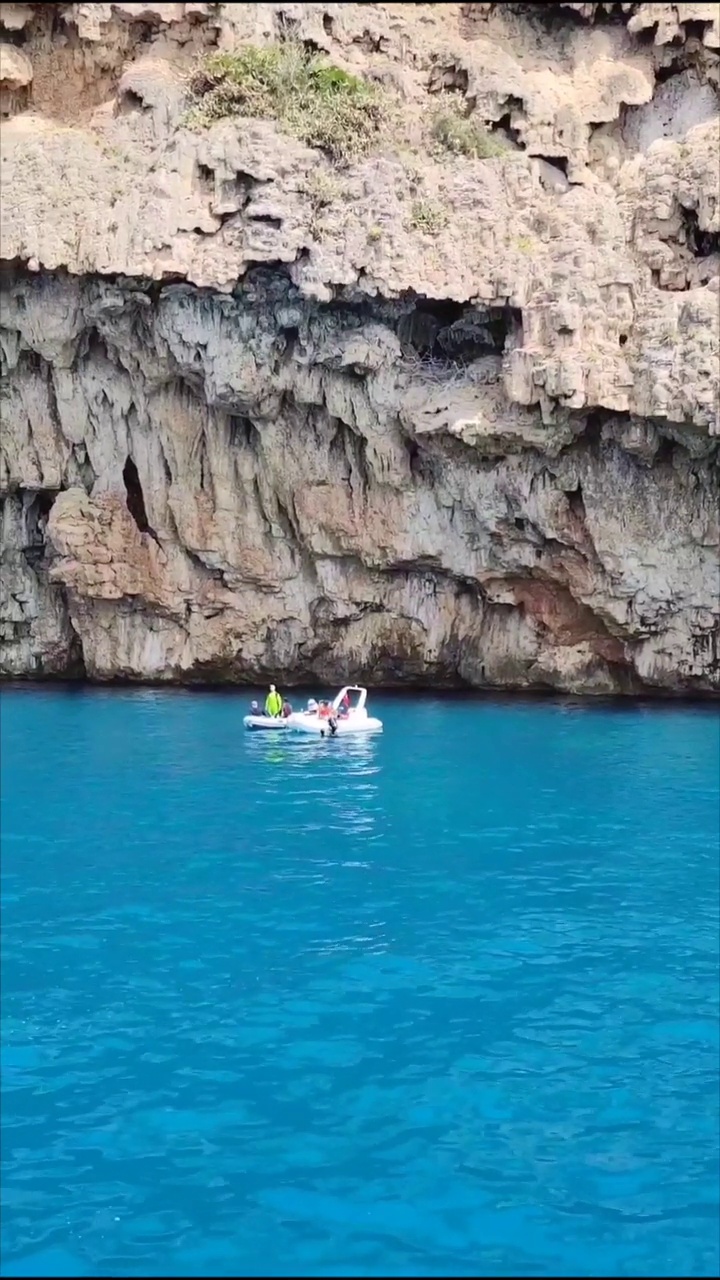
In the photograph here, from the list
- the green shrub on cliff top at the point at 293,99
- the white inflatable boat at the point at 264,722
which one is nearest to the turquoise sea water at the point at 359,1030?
the white inflatable boat at the point at 264,722

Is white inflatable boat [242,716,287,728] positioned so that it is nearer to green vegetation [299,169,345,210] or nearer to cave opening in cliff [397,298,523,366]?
cave opening in cliff [397,298,523,366]

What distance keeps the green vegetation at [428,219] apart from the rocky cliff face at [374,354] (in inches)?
2.2

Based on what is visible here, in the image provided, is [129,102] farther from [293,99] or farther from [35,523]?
[35,523]

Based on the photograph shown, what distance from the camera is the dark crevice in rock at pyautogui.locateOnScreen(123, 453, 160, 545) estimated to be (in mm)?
35603

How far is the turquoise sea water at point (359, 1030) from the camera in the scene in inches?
300

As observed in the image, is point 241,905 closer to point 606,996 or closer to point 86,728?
point 606,996

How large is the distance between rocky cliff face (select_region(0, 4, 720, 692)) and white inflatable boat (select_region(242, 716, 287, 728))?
291 inches

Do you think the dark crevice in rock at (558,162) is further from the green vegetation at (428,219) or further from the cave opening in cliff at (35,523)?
the cave opening in cliff at (35,523)

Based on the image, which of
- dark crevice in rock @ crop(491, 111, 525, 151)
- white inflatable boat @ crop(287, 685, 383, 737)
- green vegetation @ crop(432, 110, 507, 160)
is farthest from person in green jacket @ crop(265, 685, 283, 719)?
dark crevice in rock @ crop(491, 111, 525, 151)

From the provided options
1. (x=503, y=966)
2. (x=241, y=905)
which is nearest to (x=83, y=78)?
(x=241, y=905)

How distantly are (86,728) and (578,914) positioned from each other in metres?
16.2

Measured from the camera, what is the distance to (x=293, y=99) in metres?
30.2

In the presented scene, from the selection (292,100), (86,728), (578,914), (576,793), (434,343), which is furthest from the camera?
(434,343)

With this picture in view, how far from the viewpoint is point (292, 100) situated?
3023 cm
